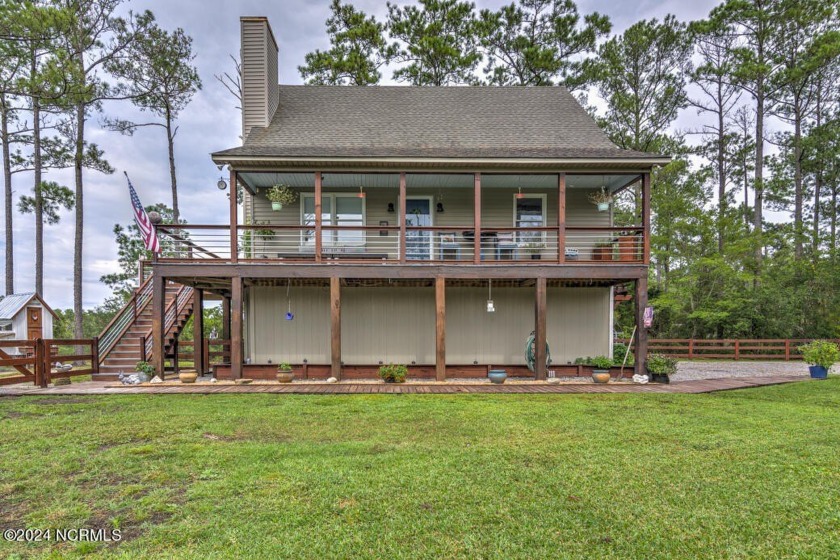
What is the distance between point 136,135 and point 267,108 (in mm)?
9703

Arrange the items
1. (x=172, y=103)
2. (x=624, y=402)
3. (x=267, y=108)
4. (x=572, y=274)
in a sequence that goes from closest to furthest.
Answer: (x=624, y=402) < (x=572, y=274) < (x=267, y=108) < (x=172, y=103)

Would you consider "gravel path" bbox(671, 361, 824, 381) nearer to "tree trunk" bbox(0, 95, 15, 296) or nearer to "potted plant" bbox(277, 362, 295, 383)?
"potted plant" bbox(277, 362, 295, 383)

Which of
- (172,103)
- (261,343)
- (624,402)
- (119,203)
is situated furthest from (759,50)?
(119,203)

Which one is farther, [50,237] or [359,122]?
[50,237]

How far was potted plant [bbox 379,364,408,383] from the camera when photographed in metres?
9.30

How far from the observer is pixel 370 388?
8.62 m

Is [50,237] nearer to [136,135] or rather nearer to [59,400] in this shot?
[136,135]

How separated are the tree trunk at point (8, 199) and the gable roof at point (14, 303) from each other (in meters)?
2.53

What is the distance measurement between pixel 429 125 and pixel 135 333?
32.9 ft

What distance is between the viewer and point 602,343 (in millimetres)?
11273

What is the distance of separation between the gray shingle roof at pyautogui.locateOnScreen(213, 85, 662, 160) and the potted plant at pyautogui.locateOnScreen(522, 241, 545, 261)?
7.83 feet

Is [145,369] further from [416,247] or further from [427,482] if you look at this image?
[427,482]

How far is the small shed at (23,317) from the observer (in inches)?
565

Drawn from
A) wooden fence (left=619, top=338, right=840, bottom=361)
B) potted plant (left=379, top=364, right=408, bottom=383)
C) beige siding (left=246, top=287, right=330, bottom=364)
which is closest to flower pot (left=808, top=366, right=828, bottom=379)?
wooden fence (left=619, top=338, right=840, bottom=361)
